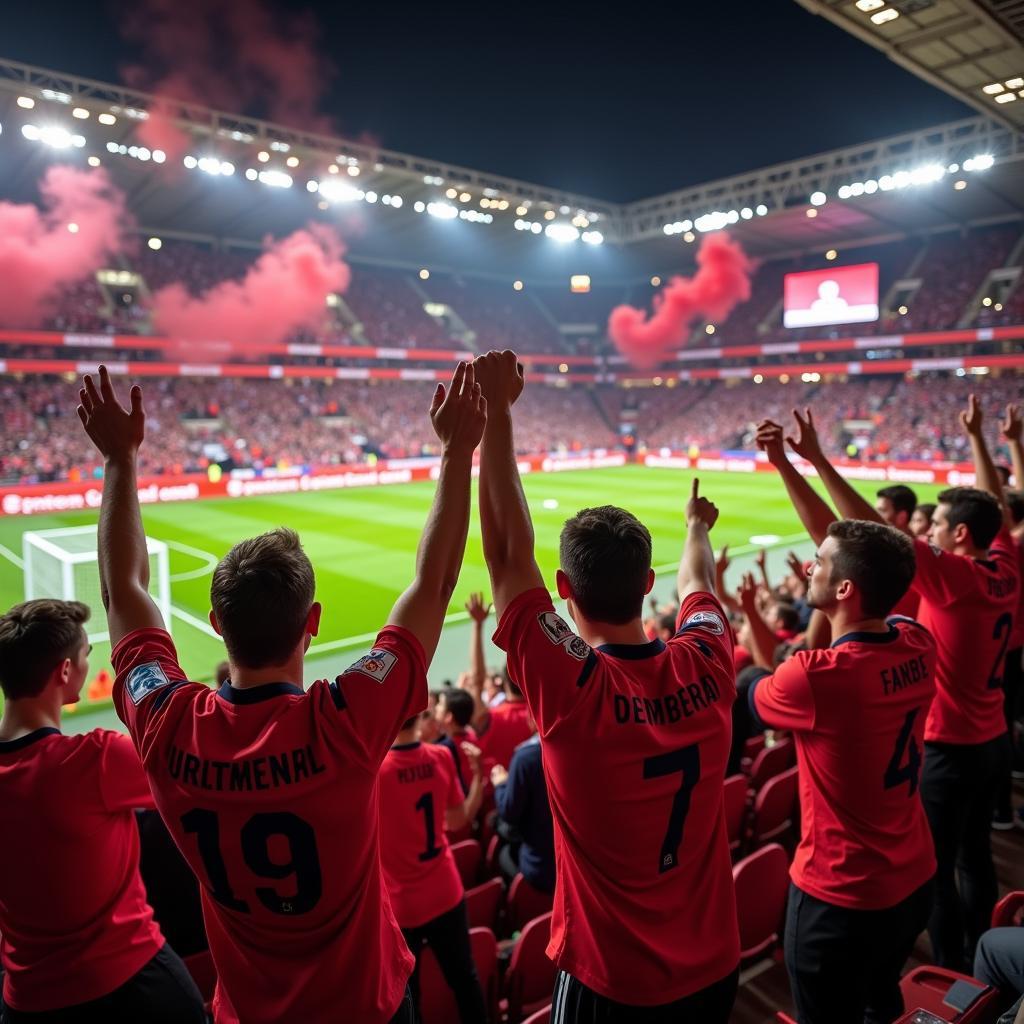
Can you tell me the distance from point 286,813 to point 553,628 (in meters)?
0.80

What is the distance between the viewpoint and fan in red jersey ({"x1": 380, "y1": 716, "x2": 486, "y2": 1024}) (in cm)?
338

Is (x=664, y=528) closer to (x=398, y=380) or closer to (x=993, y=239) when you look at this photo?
(x=398, y=380)

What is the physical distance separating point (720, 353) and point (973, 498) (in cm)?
5124

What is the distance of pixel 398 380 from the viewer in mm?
49656

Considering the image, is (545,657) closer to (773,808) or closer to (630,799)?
(630,799)

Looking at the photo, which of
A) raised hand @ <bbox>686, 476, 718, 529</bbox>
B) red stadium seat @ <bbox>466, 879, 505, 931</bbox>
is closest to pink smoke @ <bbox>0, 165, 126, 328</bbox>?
red stadium seat @ <bbox>466, 879, 505, 931</bbox>

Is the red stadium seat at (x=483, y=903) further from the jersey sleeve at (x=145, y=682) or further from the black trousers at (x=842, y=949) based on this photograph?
the jersey sleeve at (x=145, y=682)

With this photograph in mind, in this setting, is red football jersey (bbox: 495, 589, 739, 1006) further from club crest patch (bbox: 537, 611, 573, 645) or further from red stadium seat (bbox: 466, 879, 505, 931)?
red stadium seat (bbox: 466, 879, 505, 931)

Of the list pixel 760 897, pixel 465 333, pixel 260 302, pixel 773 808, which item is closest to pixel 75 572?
pixel 773 808

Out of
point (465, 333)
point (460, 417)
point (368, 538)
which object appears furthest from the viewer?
point (465, 333)

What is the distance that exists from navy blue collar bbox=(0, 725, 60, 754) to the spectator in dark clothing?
2.19m

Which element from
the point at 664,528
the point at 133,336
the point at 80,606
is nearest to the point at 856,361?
the point at 664,528

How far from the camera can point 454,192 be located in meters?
38.6

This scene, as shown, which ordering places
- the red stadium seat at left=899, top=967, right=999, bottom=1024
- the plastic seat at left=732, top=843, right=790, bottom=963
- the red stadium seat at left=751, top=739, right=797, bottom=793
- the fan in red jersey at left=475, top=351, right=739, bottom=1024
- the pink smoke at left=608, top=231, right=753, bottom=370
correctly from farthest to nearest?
the pink smoke at left=608, top=231, right=753, bottom=370 < the red stadium seat at left=751, top=739, right=797, bottom=793 < the plastic seat at left=732, top=843, right=790, bottom=963 < the red stadium seat at left=899, top=967, right=999, bottom=1024 < the fan in red jersey at left=475, top=351, right=739, bottom=1024
